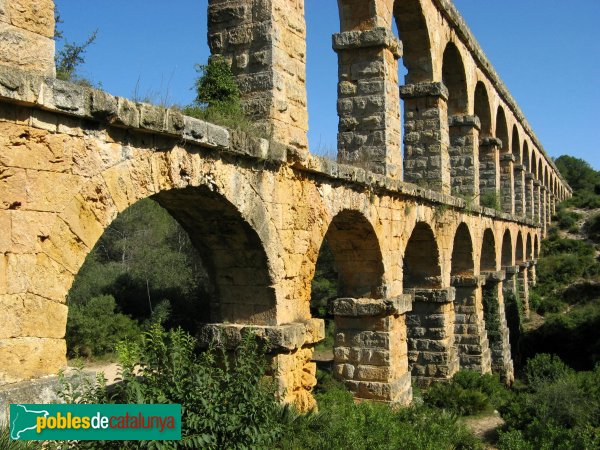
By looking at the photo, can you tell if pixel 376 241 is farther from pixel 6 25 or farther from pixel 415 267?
pixel 6 25

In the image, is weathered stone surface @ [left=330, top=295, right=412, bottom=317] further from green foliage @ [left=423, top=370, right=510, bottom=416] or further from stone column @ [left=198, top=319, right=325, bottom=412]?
green foliage @ [left=423, top=370, right=510, bottom=416]

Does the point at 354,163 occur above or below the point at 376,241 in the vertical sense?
above

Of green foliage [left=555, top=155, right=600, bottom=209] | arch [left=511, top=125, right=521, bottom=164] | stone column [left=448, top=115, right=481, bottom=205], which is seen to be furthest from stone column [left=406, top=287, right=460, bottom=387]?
green foliage [left=555, top=155, right=600, bottom=209]

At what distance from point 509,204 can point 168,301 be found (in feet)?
36.8

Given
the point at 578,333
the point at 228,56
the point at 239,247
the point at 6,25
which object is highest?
the point at 228,56

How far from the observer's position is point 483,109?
57.2ft

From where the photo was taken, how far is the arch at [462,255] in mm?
12906

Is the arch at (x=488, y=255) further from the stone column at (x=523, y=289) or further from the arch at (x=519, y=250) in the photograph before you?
the stone column at (x=523, y=289)

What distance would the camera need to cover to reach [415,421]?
25.5 feet

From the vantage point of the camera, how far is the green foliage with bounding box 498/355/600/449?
314 inches

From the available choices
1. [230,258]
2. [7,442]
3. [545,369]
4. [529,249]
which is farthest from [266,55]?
[529,249]

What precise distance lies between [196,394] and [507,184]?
17.7 m

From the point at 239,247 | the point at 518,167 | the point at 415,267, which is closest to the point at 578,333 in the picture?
the point at 518,167

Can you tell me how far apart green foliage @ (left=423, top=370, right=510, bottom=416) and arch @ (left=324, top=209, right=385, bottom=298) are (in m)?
3.07
